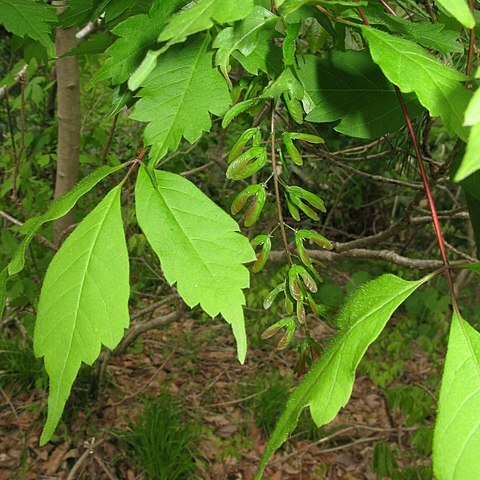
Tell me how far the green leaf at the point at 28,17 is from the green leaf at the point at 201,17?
585mm

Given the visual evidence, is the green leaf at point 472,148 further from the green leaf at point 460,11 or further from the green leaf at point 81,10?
the green leaf at point 81,10

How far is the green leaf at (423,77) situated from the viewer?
20.4 inches

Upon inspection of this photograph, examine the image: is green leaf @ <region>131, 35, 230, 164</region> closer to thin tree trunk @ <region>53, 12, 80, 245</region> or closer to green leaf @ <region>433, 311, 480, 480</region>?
green leaf @ <region>433, 311, 480, 480</region>

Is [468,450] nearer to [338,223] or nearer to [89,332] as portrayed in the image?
[89,332]

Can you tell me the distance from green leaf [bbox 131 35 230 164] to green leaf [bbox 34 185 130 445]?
138 mm

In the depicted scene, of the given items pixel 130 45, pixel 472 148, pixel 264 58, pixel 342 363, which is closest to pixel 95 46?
pixel 130 45

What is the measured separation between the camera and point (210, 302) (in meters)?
0.57

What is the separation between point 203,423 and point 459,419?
3047 mm

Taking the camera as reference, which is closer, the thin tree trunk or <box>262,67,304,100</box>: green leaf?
<box>262,67,304,100</box>: green leaf

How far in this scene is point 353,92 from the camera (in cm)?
77

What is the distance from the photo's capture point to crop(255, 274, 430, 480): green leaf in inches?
20.9

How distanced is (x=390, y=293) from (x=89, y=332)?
330 millimetres

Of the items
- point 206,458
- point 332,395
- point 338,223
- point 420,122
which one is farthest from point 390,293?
point 338,223

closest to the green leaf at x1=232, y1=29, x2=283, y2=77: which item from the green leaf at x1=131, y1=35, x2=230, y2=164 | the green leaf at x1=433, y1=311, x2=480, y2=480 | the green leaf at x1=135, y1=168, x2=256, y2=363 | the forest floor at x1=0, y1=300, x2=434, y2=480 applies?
the green leaf at x1=131, y1=35, x2=230, y2=164
